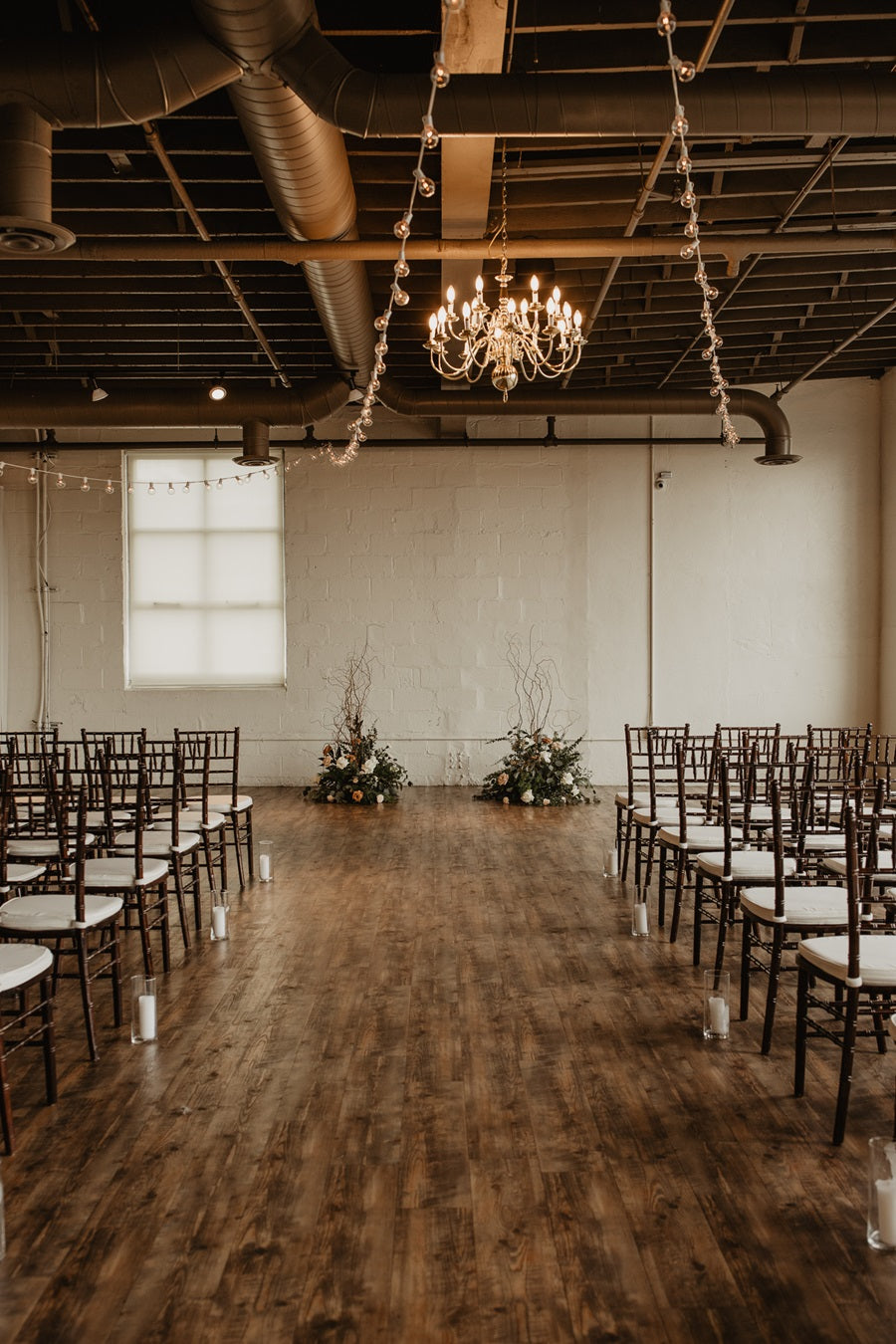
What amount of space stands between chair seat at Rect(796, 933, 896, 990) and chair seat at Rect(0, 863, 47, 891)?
10.2ft

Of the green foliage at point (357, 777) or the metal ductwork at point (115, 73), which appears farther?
the green foliage at point (357, 777)

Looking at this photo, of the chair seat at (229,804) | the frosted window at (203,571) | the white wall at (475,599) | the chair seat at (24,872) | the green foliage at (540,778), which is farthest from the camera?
the frosted window at (203,571)

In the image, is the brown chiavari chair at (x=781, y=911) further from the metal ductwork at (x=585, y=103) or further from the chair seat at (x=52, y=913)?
the metal ductwork at (x=585, y=103)

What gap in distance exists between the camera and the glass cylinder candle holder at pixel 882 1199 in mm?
2500

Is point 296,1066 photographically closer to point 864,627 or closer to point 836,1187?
point 836,1187

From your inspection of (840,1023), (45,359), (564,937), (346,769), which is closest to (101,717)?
(346,769)

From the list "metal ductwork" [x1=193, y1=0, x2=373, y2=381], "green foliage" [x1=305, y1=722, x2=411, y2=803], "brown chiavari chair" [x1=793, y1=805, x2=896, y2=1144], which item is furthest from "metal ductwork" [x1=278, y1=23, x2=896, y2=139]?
"green foliage" [x1=305, y1=722, x2=411, y2=803]

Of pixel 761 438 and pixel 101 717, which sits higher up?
pixel 761 438

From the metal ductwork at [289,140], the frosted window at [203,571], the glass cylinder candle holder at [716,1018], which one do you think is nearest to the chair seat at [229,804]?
the glass cylinder candle holder at [716,1018]

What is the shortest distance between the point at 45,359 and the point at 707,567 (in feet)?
24.7

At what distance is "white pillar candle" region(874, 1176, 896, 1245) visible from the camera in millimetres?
2496

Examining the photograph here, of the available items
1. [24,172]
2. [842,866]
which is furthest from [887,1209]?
[24,172]

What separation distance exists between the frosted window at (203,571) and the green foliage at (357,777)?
173 cm

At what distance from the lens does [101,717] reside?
1196cm
